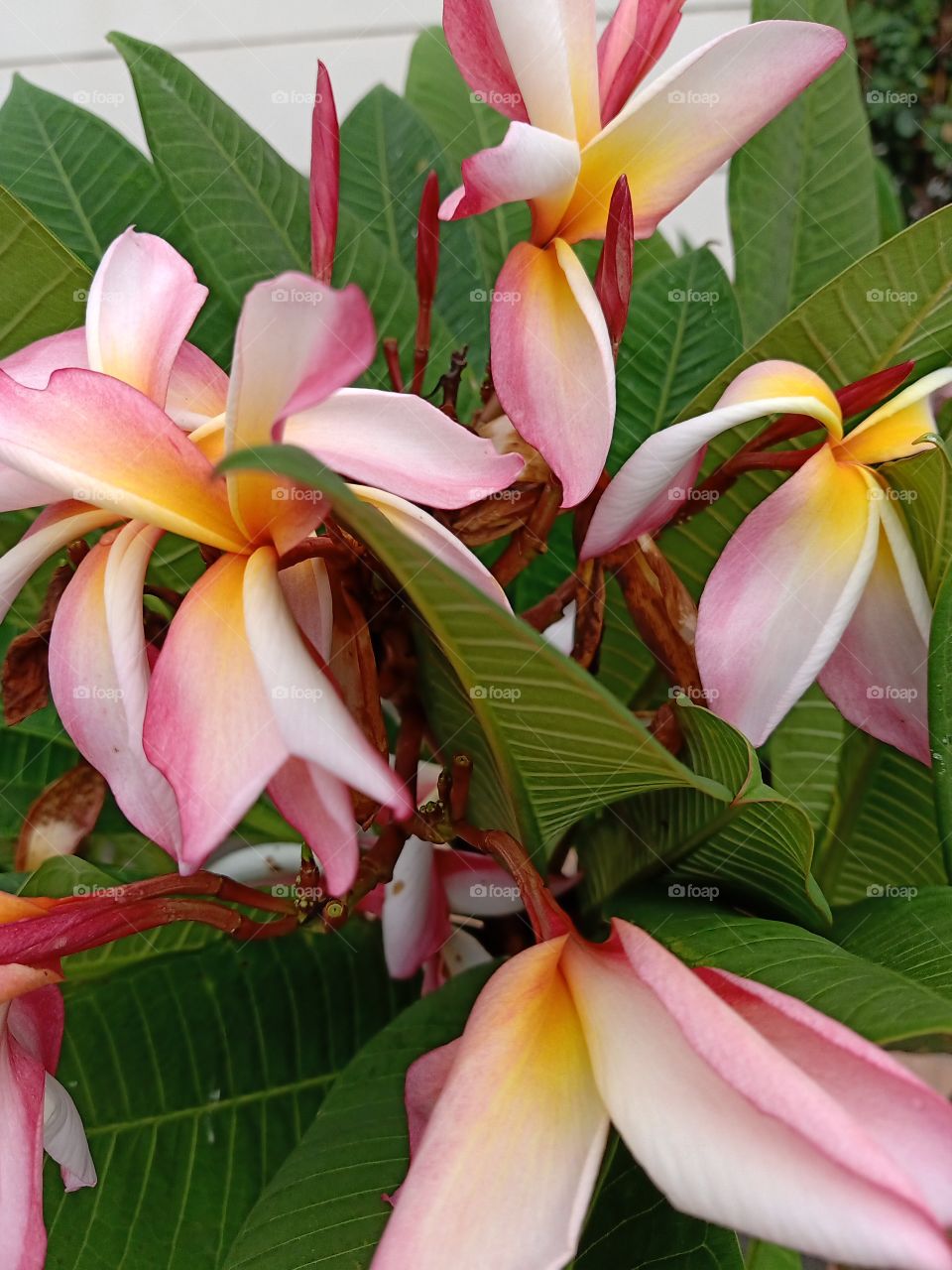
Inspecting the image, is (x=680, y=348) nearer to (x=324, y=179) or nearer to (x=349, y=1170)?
(x=324, y=179)

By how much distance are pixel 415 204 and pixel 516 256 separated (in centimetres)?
22

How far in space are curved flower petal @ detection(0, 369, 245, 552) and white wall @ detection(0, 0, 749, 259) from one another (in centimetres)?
180

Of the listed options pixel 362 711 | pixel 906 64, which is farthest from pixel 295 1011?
pixel 906 64

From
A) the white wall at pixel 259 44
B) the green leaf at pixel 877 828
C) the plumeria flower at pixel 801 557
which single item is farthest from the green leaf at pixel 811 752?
the white wall at pixel 259 44

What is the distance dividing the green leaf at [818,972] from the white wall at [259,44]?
178 cm

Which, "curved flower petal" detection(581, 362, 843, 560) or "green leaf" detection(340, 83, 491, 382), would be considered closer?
"curved flower petal" detection(581, 362, 843, 560)

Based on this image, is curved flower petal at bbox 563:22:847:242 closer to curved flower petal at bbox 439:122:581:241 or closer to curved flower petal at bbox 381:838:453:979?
curved flower petal at bbox 439:122:581:241

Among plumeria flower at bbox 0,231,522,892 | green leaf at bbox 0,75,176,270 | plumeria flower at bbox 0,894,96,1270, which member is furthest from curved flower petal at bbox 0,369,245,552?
green leaf at bbox 0,75,176,270

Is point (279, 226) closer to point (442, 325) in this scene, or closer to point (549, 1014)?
point (442, 325)

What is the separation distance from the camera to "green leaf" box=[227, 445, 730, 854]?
177 millimetres

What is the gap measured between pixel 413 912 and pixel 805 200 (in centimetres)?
31

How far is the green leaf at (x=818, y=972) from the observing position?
0.21 metres

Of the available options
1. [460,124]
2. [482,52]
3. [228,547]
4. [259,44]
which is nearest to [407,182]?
[460,124]

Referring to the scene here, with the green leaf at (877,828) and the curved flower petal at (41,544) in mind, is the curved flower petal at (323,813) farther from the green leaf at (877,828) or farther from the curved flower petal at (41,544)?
the green leaf at (877,828)
